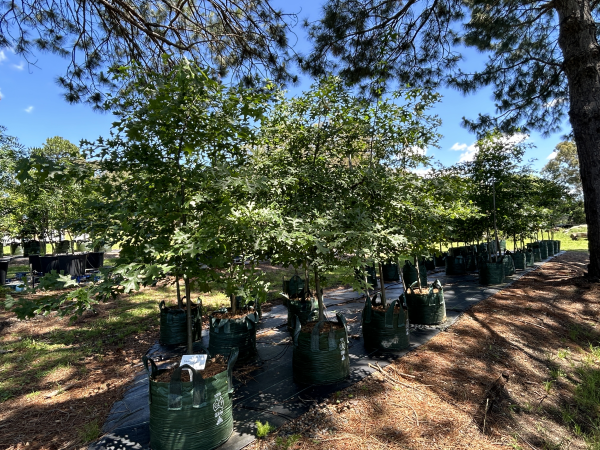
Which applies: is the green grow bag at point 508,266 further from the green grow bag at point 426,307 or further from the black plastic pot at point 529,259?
the green grow bag at point 426,307

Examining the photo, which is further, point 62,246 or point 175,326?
point 62,246

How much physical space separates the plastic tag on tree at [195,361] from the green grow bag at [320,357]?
108cm

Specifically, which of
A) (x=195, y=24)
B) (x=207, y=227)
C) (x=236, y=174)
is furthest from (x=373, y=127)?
Answer: (x=195, y=24)

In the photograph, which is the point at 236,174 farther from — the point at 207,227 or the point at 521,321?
the point at 521,321

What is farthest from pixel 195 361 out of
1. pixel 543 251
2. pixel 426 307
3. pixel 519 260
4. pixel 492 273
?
pixel 543 251

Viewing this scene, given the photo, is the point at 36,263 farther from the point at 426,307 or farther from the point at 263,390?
the point at 426,307

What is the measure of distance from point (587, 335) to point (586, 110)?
4.48 metres

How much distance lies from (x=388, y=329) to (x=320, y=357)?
1111mm

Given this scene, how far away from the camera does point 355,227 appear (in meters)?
2.84

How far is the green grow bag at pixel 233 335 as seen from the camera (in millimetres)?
3572

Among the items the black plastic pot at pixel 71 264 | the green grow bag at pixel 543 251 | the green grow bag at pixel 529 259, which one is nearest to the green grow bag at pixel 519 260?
the green grow bag at pixel 529 259

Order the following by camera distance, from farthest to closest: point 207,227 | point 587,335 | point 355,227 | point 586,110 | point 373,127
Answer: point 586,110
point 587,335
point 373,127
point 355,227
point 207,227

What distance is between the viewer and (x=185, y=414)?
6.84 ft

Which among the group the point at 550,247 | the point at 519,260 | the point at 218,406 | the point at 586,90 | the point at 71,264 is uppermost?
the point at 586,90
